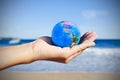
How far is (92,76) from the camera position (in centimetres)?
312

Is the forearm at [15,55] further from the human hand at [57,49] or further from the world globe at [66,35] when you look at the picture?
the world globe at [66,35]

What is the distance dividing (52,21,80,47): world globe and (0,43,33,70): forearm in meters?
0.29

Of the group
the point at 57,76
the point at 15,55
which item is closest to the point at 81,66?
the point at 57,76

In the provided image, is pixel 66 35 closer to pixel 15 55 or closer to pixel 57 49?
pixel 57 49

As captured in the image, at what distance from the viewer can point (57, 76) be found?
122 inches

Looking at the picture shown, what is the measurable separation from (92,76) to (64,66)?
14.6 inches

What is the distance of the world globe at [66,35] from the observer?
244 cm

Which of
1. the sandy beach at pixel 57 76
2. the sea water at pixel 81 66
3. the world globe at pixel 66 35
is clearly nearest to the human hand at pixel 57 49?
the world globe at pixel 66 35

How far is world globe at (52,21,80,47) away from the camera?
2443mm

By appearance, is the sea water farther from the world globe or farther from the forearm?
the world globe

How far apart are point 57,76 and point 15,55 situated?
75 centimetres

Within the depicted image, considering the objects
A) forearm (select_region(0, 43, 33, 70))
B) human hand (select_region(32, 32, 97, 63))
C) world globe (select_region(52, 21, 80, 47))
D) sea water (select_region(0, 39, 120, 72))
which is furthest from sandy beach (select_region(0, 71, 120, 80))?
world globe (select_region(52, 21, 80, 47))

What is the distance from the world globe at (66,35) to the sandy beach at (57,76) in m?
0.71

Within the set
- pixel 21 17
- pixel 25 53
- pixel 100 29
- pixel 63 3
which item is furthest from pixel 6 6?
pixel 100 29
